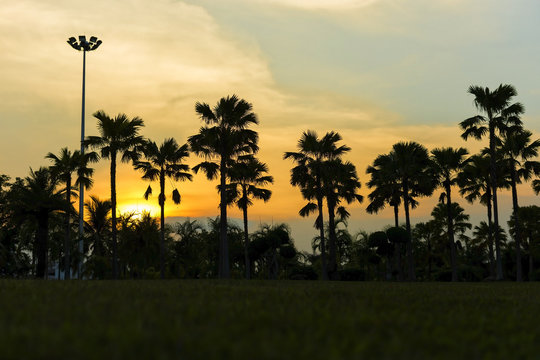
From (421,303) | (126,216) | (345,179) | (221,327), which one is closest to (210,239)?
(126,216)

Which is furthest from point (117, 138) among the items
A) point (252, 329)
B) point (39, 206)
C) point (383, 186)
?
point (252, 329)

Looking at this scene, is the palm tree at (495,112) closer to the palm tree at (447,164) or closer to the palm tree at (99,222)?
the palm tree at (447,164)

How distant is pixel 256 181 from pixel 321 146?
25.6 ft

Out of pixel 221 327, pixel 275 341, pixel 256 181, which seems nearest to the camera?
pixel 275 341

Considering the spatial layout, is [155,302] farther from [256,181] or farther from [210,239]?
[210,239]

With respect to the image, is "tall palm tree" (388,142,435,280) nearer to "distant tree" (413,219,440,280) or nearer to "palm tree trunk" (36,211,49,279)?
"distant tree" (413,219,440,280)

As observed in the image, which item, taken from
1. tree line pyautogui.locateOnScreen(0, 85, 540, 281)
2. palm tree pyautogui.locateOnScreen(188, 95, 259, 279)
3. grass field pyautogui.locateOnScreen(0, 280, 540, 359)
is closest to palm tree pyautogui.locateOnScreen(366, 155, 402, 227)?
tree line pyautogui.locateOnScreen(0, 85, 540, 281)

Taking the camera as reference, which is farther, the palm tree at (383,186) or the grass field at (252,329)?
the palm tree at (383,186)

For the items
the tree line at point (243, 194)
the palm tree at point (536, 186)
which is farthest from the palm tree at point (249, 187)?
the palm tree at point (536, 186)

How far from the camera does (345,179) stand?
179 ft

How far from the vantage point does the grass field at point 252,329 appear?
6.33 metres

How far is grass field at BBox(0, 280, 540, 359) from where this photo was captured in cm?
633

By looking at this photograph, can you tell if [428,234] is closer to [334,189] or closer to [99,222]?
[334,189]

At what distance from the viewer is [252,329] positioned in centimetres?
809
